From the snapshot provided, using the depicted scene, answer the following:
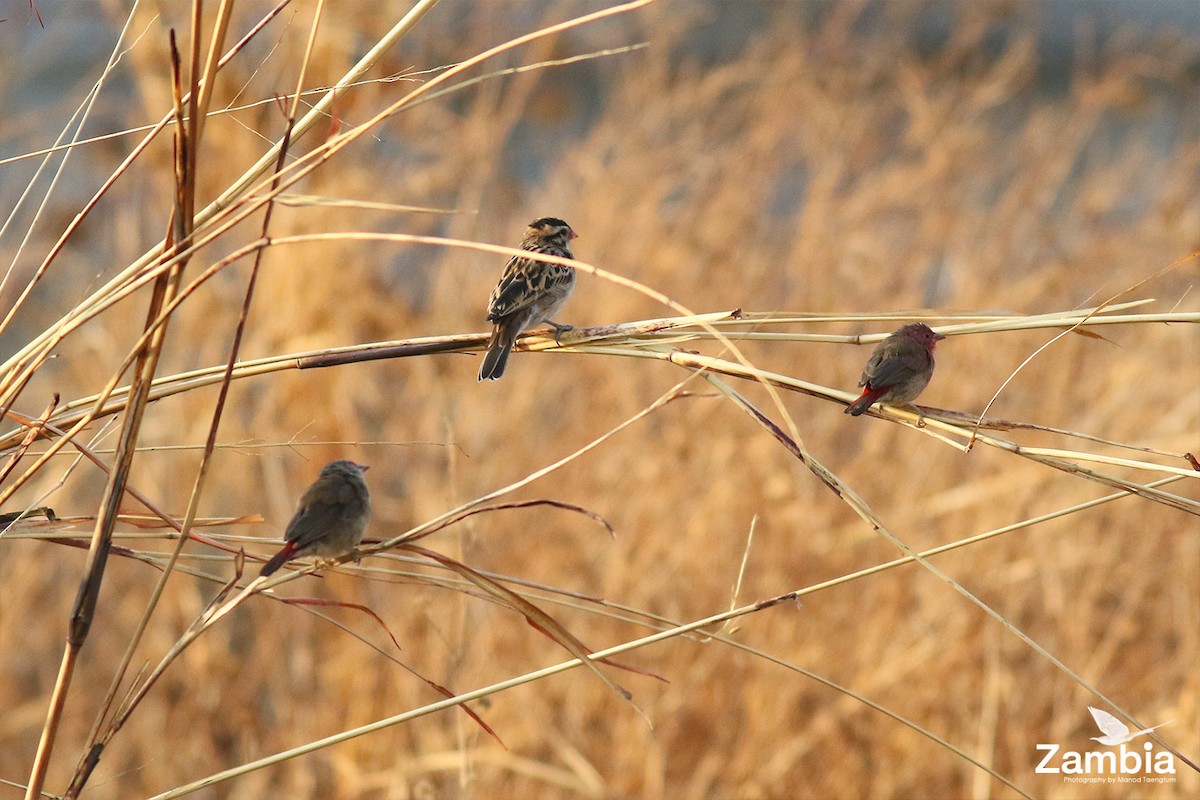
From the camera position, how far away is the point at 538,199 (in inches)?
249

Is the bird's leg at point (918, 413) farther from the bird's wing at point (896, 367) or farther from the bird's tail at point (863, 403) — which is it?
the bird's wing at point (896, 367)

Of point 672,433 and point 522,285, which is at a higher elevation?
point 672,433

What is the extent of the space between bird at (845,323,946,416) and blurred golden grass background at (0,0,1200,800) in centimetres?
211

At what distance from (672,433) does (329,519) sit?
319 cm

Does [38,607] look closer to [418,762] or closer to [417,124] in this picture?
[418,762]

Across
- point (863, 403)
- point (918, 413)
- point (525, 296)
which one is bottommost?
point (918, 413)

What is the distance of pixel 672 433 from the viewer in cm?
507

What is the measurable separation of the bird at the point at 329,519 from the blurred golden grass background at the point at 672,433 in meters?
2.20

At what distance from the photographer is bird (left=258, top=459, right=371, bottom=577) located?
1932 mm

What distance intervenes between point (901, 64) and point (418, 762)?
409cm

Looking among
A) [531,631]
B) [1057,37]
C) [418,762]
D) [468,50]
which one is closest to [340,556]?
[418,762]
